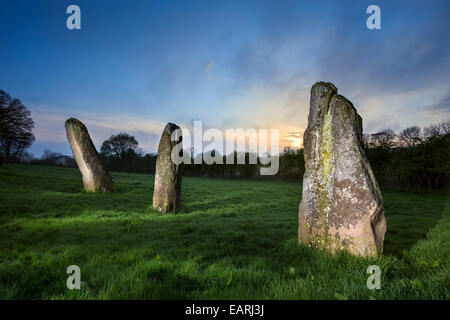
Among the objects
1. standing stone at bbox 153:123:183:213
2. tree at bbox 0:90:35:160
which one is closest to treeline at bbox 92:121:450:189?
tree at bbox 0:90:35:160

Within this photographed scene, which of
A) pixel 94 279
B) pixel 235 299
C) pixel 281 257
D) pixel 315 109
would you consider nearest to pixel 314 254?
pixel 281 257

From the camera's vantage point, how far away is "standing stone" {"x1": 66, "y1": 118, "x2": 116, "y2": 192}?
13000 mm

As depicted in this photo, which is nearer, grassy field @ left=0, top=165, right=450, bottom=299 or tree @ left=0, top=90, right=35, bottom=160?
grassy field @ left=0, top=165, right=450, bottom=299

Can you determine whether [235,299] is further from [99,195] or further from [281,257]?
[99,195]

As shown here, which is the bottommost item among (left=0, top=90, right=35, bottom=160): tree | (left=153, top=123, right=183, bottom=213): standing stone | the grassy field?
the grassy field

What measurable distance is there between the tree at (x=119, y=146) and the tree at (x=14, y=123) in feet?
96.3

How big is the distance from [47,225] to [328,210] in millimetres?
8264

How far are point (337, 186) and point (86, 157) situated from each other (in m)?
14.0

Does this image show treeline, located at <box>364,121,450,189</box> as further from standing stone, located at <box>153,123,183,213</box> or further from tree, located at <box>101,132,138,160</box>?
tree, located at <box>101,132,138,160</box>

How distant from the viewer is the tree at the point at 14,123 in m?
26.1

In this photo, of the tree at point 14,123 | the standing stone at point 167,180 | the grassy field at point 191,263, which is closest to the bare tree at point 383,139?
the grassy field at point 191,263

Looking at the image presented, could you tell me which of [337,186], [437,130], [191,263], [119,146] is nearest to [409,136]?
[437,130]

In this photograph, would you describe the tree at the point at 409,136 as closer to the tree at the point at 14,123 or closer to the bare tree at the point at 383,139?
the bare tree at the point at 383,139

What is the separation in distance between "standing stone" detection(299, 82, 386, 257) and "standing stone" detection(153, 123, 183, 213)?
6644 millimetres
